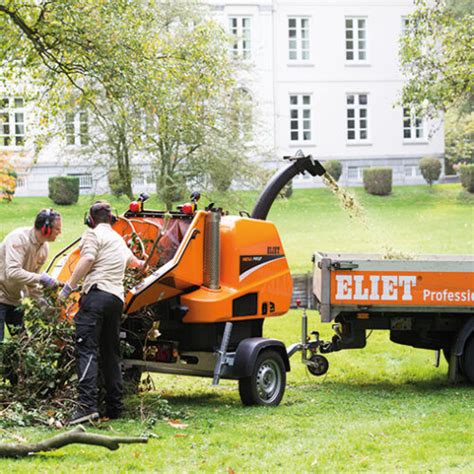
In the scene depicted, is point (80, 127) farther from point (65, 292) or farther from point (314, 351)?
point (65, 292)

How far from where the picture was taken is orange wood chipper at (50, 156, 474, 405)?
35.3 feet

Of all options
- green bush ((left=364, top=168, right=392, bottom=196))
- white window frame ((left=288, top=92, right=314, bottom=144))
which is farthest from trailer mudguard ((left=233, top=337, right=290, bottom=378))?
white window frame ((left=288, top=92, right=314, bottom=144))

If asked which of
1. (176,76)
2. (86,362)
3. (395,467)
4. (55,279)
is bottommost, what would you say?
(395,467)

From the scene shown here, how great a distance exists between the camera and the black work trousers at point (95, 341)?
9.41 m

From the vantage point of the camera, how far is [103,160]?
103 feet

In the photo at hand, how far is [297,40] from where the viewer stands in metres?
50.7

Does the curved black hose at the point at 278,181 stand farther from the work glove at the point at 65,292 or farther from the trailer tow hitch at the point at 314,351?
the work glove at the point at 65,292

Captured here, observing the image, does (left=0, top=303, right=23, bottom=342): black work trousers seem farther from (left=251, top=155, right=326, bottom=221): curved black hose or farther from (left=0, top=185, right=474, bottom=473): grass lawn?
(left=251, top=155, right=326, bottom=221): curved black hose

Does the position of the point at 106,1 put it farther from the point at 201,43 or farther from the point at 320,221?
the point at 320,221

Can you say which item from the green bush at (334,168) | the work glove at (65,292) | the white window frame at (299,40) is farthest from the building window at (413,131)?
the work glove at (65,292)

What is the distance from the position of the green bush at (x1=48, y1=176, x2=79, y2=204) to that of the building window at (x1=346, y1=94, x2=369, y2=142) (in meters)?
14.5

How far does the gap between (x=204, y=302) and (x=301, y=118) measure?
40.1m

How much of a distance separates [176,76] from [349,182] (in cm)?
3129

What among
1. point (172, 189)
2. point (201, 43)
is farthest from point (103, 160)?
point (201, 43)
